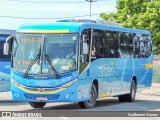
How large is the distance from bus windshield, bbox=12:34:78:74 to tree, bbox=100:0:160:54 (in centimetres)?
1865

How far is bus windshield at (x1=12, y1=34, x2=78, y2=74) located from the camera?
19.6 metres

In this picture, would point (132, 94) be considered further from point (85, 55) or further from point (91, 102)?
point (85, 55)

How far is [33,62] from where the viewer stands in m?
19.8

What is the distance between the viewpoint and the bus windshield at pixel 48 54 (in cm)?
1964

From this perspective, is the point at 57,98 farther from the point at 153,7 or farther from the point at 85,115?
the point at 153,7

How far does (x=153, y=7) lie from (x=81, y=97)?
1969 cm

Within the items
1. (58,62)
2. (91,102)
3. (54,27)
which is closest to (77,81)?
(58,62)

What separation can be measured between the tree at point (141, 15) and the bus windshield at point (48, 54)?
18.7 m

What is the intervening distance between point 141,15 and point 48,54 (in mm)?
20921

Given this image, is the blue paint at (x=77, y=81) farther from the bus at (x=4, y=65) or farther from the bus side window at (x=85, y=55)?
the bus at (x=4, y=65)

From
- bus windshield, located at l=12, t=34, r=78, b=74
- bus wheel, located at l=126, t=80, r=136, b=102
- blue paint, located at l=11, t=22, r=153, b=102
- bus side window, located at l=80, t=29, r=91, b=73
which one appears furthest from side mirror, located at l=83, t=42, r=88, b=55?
bus wheel, located at l=126, t=80, r=136, b=102

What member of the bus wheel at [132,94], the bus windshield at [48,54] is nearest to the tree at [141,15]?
the bus wheel at [132,94]

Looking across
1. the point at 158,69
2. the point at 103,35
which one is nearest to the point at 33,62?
the point at 103,35

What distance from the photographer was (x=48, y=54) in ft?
64.7
